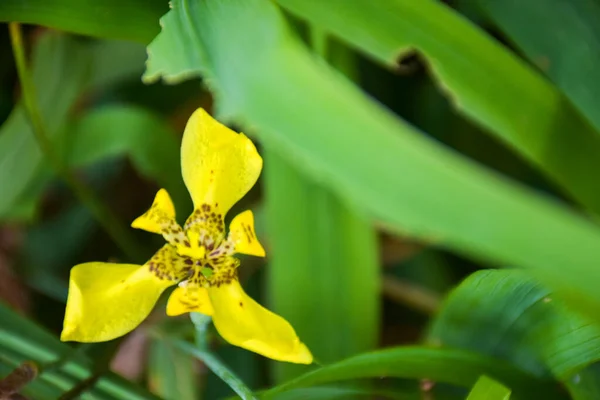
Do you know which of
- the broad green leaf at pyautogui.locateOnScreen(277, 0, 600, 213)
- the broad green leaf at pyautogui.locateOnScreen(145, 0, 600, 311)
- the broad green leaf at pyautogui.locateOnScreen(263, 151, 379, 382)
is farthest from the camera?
the broad green leaf at pyautogui.locateOnScreen(263, 151, 379, 382)

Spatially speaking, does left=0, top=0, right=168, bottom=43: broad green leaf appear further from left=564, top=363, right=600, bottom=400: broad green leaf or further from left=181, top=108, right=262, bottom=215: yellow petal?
left=564, top=363, right=600, bottom=400: broad green leaf

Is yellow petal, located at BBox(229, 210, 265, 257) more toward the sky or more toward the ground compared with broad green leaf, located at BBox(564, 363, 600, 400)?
more toward the sky

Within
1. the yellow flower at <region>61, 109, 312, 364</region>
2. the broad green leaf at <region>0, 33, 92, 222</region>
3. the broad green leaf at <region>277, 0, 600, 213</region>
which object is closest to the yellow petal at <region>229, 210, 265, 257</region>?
the yellow flower at <region>61, 109, 312, 364</region>

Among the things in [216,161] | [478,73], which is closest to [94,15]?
[216,161]

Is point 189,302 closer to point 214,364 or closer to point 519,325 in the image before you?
point 214,364

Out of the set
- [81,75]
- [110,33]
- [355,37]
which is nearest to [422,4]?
[355,37]

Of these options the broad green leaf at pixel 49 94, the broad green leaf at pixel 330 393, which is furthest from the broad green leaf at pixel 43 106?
the broad green leaf at pixel 330 393
